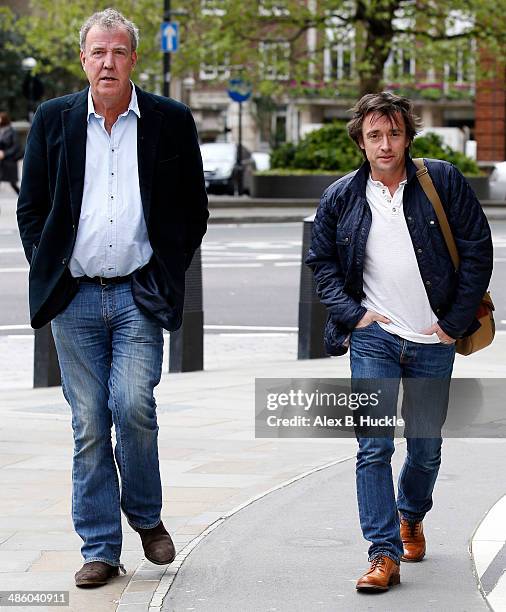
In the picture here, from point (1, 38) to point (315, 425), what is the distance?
56722 mm

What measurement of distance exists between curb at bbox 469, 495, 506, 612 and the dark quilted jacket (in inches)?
31.0

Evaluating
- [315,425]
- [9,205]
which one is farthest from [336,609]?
[9,205]

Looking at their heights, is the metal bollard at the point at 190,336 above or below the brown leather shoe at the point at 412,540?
below

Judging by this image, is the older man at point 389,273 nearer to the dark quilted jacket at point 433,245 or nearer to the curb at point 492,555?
the dark quilted jacket at point 433,245

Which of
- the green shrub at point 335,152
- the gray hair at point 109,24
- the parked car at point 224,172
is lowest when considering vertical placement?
the parked car at point 224,172

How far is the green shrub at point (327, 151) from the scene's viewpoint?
111ft

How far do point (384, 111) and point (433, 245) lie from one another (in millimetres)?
450

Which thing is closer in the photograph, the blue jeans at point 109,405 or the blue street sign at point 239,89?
the blue jeans at point 109,405

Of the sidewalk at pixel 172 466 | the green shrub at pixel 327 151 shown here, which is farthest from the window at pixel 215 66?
the sidewalk at pixel 172 466

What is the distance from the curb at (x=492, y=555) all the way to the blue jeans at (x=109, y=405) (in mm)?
1090

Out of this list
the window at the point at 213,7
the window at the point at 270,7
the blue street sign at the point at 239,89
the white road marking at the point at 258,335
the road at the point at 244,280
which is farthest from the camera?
the blue street sign at the point at 239,89

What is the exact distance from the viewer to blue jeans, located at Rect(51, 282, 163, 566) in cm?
521

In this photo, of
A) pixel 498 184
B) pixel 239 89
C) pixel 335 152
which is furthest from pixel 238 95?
pixel 498 184

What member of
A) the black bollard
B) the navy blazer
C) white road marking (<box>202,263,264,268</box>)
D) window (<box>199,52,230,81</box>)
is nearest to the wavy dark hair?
the navy blazer
